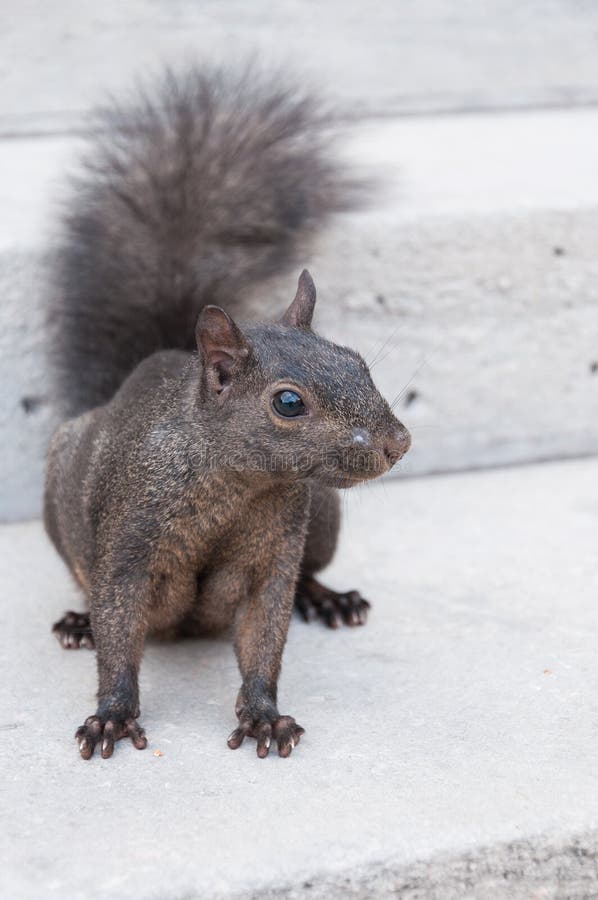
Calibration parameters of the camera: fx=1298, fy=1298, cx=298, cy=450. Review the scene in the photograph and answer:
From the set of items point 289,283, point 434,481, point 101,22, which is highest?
point 101,22

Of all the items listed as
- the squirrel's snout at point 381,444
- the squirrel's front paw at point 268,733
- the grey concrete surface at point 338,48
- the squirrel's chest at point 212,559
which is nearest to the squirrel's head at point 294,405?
the squirrel's snout at point 381,444

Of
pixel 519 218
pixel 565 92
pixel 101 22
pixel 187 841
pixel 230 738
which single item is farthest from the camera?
pixel 565 92

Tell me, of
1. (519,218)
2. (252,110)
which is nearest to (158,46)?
(252,110)

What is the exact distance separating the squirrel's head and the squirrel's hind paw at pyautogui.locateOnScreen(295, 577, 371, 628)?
2.03 ft

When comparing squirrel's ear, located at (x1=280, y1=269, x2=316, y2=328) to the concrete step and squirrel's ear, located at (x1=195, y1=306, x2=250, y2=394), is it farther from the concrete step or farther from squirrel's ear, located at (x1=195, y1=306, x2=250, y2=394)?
the concrete step

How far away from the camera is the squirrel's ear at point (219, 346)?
5.38ft

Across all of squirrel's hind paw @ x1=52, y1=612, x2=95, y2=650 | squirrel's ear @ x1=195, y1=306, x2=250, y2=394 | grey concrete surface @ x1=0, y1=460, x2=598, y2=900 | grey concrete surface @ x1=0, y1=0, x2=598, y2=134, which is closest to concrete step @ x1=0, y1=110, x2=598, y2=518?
grey concrete surface @ x1=0, y1=0, x2=598, y2=134

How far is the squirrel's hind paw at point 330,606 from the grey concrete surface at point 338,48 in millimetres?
1611

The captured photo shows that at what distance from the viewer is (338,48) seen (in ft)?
11.4

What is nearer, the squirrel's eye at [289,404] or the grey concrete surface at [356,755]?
the grey concrete surface at [356,755]

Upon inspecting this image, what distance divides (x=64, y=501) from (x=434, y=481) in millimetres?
1080

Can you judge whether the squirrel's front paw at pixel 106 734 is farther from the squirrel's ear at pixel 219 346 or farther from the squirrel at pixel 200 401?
the squirrel's ear at pixel 219 346

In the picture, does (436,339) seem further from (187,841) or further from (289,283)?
(187,841)

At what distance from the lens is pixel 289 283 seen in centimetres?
263
